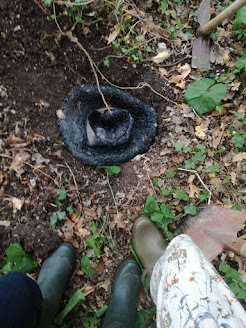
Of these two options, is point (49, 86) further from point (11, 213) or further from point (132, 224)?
point (132, 224)

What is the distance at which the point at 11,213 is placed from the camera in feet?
6.06

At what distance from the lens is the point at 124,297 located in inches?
72.5

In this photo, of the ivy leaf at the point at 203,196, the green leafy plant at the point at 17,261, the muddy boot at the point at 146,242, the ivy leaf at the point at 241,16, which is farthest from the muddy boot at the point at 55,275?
the ivy leaf at the point at 241,16

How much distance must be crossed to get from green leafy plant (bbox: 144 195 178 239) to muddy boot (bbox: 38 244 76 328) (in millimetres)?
623

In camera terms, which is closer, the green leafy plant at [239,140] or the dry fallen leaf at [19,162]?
the dry fallen leaf at [19,162]

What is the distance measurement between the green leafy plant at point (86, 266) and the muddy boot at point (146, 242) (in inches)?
14.0

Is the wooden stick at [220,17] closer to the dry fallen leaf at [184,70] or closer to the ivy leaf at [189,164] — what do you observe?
the dry fallen leaf at [184,70]

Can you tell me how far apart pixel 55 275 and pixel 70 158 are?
83 cm

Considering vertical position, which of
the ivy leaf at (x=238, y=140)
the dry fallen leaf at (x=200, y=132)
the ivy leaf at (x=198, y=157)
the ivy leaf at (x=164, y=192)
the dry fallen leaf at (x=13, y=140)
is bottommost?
the ivy leaf at (x=164, y=192)

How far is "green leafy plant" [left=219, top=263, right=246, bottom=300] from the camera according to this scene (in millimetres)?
1804

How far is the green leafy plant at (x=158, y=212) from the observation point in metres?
2.00

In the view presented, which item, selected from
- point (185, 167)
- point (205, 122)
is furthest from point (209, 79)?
point (185, 167)

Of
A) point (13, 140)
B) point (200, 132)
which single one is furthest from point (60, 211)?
point (200, 132)

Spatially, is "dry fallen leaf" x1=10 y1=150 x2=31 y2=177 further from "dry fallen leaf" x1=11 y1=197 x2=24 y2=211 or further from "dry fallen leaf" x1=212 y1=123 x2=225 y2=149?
"dry fallen leaf" x1=212 y1=123 x2=225 y2=149
